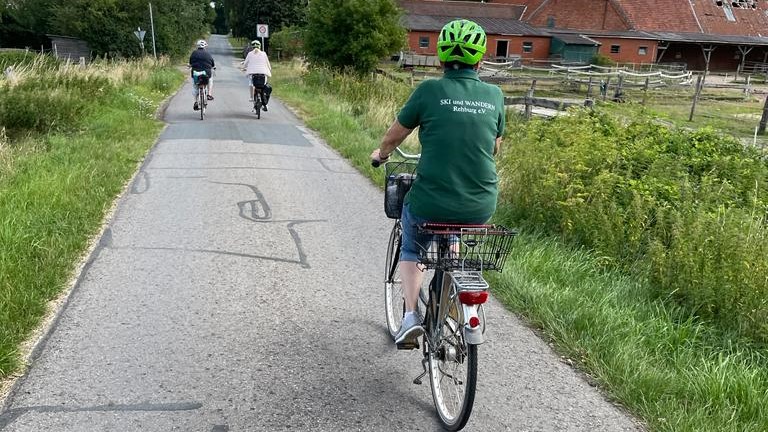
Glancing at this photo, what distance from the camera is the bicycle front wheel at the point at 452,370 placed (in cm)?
308

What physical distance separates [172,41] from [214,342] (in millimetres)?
43916

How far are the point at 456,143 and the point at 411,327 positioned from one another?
1157 millimetres

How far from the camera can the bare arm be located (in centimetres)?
342

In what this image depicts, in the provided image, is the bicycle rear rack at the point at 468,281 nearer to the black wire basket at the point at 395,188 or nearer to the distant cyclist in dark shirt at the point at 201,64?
the black wire basket at the point at 395,188

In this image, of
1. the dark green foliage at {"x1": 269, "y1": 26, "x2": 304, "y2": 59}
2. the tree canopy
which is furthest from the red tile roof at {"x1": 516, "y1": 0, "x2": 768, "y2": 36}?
the tree canopy

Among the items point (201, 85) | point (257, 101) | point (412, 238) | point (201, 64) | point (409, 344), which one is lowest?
point (409, 344)

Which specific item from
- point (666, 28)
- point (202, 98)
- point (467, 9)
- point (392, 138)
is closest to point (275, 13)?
point (467, 9)

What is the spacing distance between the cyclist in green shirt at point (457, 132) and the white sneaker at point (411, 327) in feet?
2.14

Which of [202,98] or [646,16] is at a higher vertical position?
[646,16]

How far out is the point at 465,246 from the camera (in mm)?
3328

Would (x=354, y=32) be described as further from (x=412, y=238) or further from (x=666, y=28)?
(x=666, y=28)

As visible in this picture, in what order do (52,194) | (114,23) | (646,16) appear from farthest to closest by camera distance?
(646,16), (114,23), (52,194)

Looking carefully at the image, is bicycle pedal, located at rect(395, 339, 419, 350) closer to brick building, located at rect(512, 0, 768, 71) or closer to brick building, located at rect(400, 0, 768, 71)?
brick building, located at rect(400, 0, 768, 71)

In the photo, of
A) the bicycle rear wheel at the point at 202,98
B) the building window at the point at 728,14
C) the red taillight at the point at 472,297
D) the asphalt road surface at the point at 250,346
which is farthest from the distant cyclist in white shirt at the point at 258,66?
the building window at the point at 728,14
